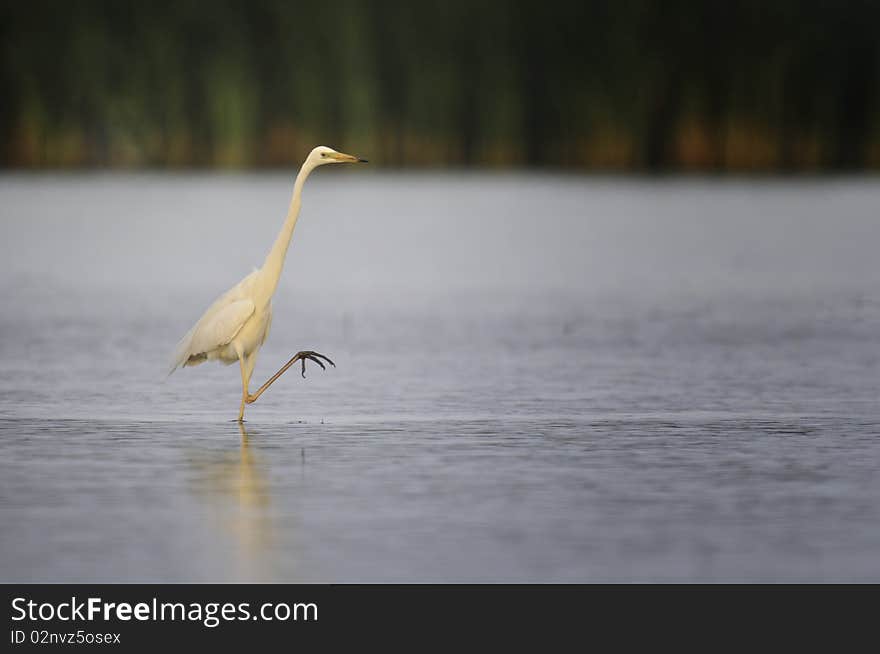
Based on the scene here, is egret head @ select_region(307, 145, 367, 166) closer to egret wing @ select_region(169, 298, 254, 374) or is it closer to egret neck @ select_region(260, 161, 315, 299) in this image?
egret neck @ select_region(260, 161, 315, 299)

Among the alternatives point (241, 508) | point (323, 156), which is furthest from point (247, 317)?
point (241, 508)

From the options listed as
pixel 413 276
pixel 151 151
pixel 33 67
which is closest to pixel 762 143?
pixel 151 151

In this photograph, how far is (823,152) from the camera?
108 meters

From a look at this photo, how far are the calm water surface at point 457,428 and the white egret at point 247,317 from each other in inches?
18.2

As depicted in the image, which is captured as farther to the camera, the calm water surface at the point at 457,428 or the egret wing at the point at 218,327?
the egret wing at the point at 218,327

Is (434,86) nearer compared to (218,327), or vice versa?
(218,327)

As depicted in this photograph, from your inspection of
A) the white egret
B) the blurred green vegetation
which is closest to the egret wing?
the white egret

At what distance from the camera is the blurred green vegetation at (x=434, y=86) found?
10744 cm

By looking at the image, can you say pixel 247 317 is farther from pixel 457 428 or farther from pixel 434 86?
pixel 434 86

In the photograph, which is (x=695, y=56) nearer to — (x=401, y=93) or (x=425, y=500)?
(x=401, y=93)

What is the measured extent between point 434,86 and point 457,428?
100 meters

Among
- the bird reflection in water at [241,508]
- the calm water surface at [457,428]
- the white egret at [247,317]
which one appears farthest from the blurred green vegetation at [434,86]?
the bird reflection in water at [241,508]

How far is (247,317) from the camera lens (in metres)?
12.9

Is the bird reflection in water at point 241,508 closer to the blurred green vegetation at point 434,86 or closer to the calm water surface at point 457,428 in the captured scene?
the calm water surface at point 457,428
